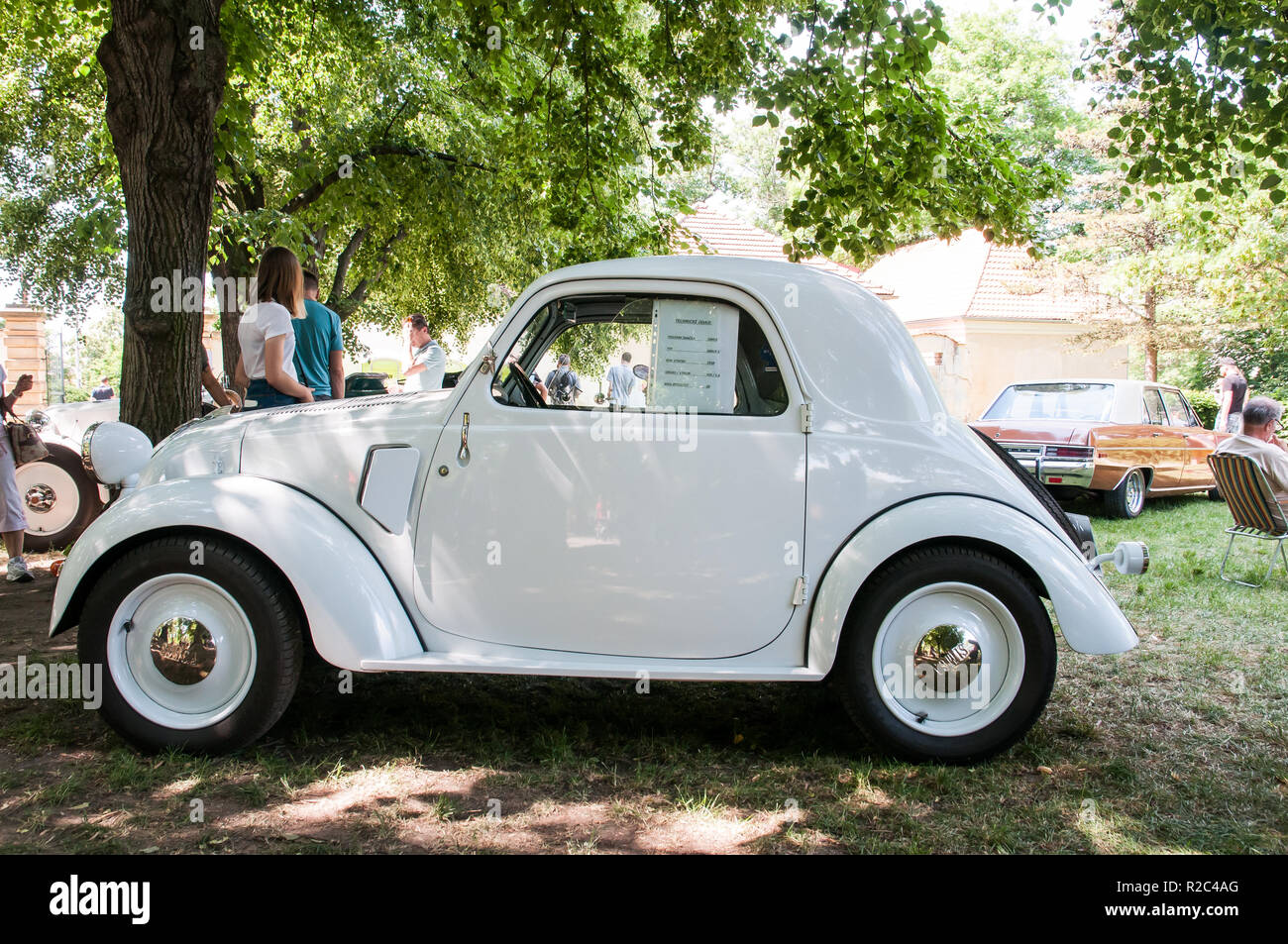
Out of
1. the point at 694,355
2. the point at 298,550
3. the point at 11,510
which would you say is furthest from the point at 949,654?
the point at 11,510

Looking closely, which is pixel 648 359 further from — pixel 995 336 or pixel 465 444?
pixel 995 336

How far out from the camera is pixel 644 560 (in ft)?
12.5

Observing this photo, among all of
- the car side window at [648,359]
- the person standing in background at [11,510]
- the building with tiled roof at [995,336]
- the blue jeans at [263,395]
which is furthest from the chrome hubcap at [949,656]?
the building with tiled roof at [995,336]

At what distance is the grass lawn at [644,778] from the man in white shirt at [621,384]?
1.47 m

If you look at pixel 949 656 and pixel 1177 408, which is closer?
pixel 949 656

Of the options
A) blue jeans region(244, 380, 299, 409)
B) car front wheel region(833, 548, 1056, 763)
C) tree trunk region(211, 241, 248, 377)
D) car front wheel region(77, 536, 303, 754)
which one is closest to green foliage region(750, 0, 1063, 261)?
blue jeans region(244, 380, 299, 409)

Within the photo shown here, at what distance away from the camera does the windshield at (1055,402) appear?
462 inches

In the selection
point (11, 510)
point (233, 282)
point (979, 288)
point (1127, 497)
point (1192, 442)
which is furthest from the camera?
point (979, 288)

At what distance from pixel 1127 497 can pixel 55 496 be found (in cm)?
1145

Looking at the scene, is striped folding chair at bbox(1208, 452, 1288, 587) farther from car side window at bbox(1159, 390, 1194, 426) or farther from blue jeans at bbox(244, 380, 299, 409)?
blue jeans at bbox(244, 380, 299, 409)

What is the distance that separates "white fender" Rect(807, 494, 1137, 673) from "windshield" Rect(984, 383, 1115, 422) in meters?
8.63

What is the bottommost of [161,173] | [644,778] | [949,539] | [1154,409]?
[644,778]

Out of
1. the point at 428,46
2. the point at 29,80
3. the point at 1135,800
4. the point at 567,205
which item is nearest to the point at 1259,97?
the point at 1135,800
